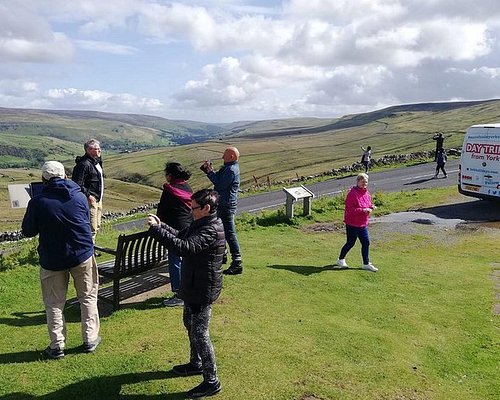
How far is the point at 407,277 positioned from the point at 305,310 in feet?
12.1

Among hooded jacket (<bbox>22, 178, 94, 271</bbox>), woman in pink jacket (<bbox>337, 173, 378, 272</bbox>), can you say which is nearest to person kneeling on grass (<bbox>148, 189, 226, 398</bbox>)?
hooded jacket (<bbox>22, 178, 94, 271</bbox>)

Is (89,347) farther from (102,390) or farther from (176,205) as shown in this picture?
(176,205)

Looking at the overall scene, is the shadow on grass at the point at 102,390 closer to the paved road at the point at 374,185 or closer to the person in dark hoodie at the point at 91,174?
the person in dark hoodie at the point at 91,174

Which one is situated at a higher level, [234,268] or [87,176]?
[87,176]

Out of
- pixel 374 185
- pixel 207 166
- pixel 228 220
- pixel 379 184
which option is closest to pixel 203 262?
pixel 207 166

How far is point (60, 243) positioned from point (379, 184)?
25.2 m

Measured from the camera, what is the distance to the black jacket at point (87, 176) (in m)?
9.40

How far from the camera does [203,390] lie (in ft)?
17.9

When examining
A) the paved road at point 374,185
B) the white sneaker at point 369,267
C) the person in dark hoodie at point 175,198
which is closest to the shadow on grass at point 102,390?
the person in dark hoodie at point 175,198

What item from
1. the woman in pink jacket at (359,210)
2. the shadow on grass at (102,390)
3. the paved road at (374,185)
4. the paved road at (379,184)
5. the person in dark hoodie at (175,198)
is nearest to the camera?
the shadow on grass at (102,390)

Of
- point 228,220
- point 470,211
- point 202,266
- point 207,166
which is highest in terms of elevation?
point 207,166

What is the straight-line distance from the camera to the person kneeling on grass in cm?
514

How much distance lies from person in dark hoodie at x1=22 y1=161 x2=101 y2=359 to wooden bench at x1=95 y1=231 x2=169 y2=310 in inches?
52.2

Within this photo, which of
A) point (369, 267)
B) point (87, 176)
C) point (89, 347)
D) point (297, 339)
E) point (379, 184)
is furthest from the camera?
point (379, 184)
